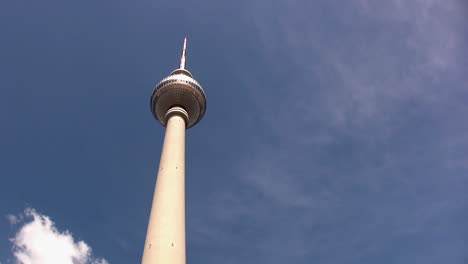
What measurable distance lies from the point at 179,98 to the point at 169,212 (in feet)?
95.2

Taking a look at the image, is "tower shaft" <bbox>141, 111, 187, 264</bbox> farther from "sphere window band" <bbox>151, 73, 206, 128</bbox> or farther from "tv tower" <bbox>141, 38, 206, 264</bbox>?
"sphere window band" <bbox>151, 73, 206, 128</bbox>

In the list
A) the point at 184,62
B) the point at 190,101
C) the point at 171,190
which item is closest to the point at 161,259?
the point at 171,190

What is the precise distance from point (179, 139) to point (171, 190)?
1183 centimetres

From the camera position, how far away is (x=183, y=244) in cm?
4178

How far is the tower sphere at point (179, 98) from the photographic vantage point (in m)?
68.6

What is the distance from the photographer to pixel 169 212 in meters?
43.8

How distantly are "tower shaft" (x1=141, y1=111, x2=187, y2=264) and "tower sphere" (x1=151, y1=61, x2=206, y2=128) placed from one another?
12.5 metres

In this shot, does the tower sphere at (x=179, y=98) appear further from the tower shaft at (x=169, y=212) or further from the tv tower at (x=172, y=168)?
the tower shaft at (x=169, y=212)

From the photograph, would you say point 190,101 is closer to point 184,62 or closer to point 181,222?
point 184,62

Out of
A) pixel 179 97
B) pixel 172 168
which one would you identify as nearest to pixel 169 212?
pixel 172 168

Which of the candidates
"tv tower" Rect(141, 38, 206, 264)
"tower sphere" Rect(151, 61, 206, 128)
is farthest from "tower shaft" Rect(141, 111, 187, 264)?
"tower sphere" Rect(151, 61, 206, 128)

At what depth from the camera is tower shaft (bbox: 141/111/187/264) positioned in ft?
→ 128

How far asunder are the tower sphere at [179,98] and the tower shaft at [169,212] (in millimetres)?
12478

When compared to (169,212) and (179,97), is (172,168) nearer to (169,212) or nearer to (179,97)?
(169,212)
